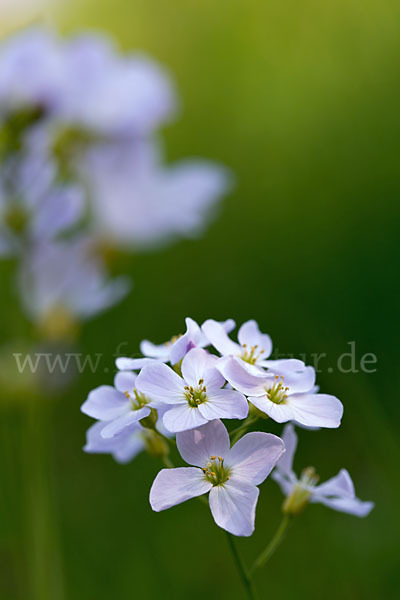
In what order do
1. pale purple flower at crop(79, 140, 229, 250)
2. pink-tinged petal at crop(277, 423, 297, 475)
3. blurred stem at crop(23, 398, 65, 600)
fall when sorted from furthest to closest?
pale purple flower at crop(79, 140, 229, 250)
blurred stem at crop(23, 398, 65, 600)
pink-tinged petal at crop(277, 423, 297, 475)

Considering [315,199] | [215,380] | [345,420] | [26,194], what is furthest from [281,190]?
[215,380]

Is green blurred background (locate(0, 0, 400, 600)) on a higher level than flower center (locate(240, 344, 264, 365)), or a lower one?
higher

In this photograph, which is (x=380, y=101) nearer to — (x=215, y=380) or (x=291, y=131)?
(x=291, y=131)

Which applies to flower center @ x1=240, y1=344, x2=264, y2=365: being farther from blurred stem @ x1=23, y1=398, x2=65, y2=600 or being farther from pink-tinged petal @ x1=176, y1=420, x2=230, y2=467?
blurred stem @ x1=23, y1=398, x2=65, y2=600

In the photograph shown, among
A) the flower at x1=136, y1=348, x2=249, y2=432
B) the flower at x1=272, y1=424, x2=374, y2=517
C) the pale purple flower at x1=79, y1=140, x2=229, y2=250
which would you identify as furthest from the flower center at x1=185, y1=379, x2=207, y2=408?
the pale purple flower at x1=79, y1=140, x2=229, y2=250

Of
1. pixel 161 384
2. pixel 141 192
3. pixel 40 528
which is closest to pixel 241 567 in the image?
pixel 161 384

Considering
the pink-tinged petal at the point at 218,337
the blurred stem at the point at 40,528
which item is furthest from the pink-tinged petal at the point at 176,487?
the blurred stem at the point at 40,528

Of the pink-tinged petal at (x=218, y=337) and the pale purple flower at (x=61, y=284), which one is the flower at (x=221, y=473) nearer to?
the pink-tinged petal at (x=218, y=337)

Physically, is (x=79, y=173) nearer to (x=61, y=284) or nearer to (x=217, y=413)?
(x=61, y=284)
